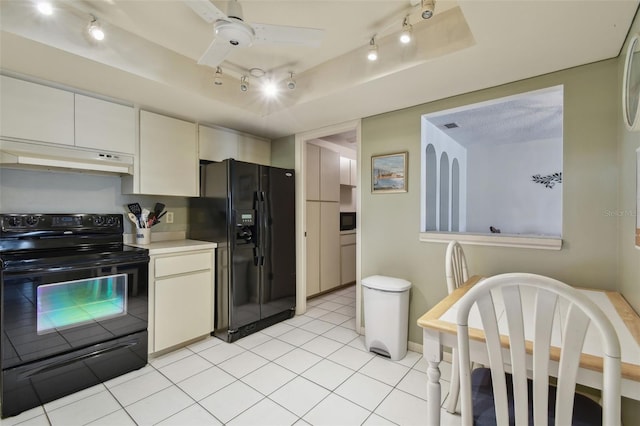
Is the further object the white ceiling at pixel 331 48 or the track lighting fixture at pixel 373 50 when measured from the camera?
the track lighting fixture at pixel 373 50

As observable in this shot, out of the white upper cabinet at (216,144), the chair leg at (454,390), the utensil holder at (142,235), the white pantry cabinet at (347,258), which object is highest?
the white upper cabinet at (216,144)

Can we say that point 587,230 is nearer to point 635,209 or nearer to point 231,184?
point 635,209

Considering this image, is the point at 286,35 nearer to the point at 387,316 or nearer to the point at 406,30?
the point at 406,30

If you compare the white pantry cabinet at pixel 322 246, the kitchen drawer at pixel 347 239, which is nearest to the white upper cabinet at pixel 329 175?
the white pantry cabinet at pixel 322 246

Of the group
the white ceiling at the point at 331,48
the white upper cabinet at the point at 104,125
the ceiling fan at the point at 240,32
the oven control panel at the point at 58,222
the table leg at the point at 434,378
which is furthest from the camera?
the white upper cabinet at the point at 104,125

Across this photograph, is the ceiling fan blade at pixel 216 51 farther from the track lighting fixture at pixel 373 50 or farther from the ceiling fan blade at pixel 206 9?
the track lighting fixture at pixel 373 50

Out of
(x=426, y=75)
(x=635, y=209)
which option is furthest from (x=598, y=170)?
(x=426, y=75)

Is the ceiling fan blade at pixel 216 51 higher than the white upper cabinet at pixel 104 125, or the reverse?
the ceiling fan blade at pixel 216 51

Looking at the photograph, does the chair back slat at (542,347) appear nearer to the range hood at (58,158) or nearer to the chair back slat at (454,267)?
the chair back slat at (454,267)

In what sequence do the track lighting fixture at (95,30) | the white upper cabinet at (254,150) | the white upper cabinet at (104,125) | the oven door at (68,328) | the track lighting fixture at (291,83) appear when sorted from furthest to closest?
the white upper cabinet at (254,150), the track lighting fixture at (291,83), the white upper cabinet at (104,125), the oven door at (68,328), the track lighting fixture at (95,30)

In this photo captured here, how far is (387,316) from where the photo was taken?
2.45m

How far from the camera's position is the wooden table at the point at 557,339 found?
0.90m

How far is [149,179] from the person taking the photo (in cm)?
258

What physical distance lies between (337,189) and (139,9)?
10.5ft
